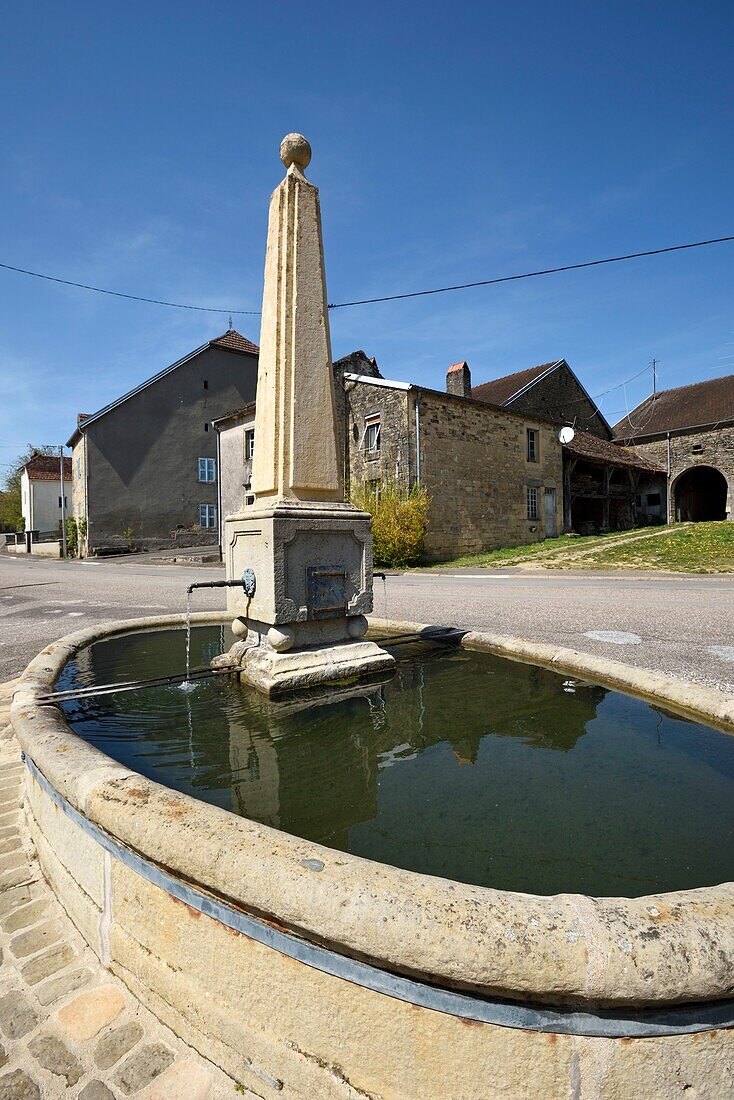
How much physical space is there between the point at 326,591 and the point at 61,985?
2.47 m

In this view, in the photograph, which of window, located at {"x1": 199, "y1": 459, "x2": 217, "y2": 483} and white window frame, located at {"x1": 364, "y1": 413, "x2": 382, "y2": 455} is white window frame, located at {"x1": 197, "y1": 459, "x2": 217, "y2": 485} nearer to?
window, located at {"x1": 199, "y1": 459, "x2": 217, "y2": 483}

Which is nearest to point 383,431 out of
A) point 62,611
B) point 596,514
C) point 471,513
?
point 471,513

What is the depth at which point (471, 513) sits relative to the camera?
21.8 metres

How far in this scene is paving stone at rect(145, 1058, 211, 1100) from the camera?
55.4 inches

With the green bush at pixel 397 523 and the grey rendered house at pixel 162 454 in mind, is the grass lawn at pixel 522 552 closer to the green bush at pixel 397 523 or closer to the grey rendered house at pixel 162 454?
the green bush at pixel 397 523

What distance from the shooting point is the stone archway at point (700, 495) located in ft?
107

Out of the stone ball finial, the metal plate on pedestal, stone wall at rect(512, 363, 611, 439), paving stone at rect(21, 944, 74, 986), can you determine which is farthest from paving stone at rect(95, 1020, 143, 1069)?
stone wall at rect(512, 363, 611, 439)

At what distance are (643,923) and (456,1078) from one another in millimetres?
537

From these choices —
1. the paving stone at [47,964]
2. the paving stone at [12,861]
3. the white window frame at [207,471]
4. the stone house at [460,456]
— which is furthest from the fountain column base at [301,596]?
the white window frame at [207,471]

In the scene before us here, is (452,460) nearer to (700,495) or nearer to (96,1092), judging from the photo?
(96,1092)

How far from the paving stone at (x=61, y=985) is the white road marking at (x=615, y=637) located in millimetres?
5403

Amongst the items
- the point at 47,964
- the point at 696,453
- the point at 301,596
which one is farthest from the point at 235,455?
the point at 696,453

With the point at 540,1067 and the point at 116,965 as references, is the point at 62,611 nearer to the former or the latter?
the point at 116,965

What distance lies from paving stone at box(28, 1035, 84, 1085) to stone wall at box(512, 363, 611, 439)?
28750 mm
